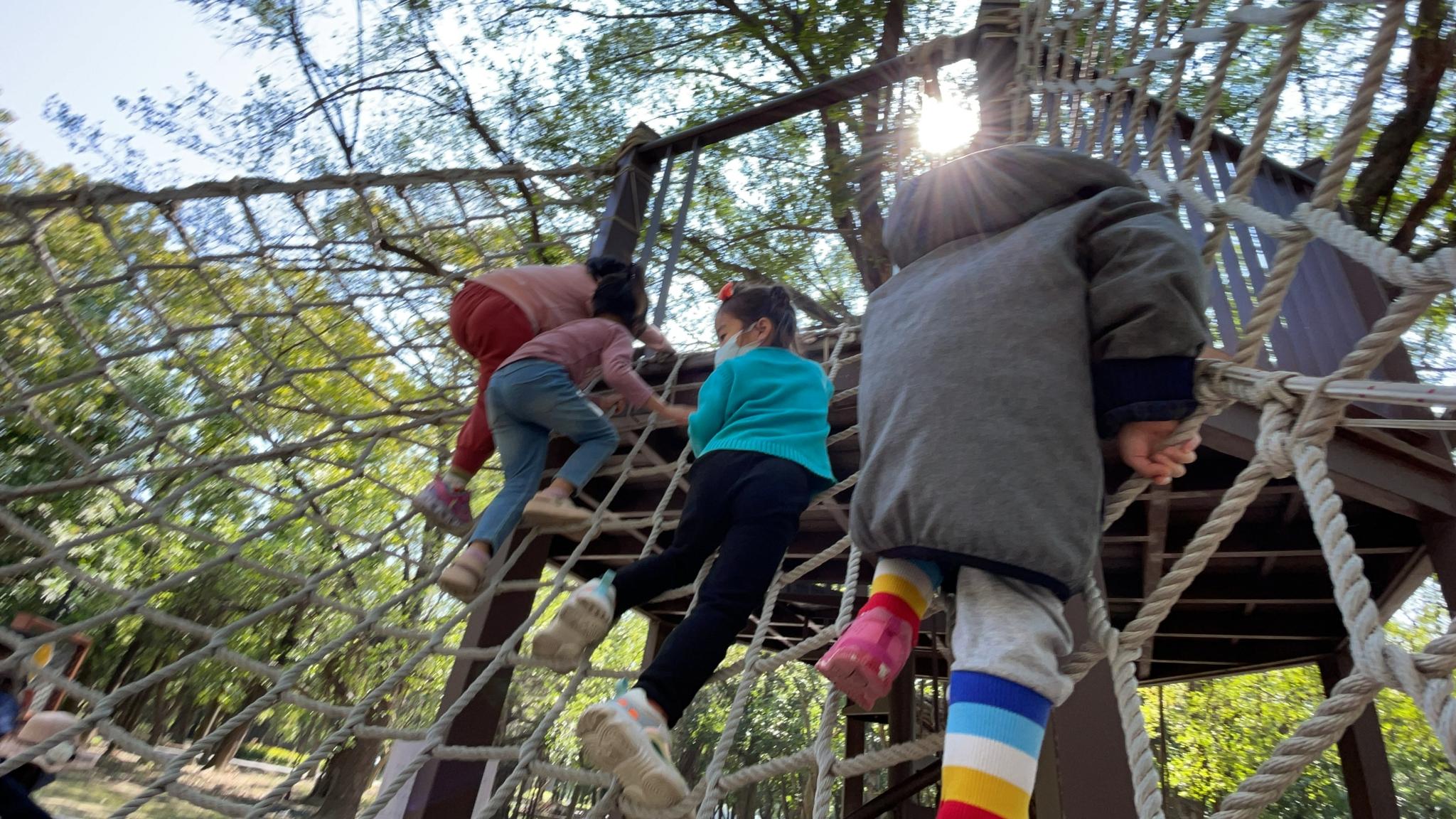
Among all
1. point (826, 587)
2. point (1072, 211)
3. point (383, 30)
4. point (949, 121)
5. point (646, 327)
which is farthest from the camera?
point (383, 30)

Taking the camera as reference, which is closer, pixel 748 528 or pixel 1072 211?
pixel 1072 211

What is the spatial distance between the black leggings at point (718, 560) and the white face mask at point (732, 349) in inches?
11.7

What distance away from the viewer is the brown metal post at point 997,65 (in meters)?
1.98

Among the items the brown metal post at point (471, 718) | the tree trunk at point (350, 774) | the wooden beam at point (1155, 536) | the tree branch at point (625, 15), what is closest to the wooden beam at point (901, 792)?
the wooden beam at point (1155, 536)

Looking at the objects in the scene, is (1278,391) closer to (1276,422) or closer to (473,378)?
(1276,422)

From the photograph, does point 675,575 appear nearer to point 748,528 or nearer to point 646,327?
point 748,528

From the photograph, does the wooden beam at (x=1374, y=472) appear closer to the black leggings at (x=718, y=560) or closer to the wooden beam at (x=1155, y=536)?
the wooden beam at (x=1155, y=536)

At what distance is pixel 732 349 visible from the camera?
157cm

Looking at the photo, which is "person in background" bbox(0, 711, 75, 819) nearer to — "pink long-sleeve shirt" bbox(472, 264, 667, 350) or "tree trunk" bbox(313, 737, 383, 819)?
"pink long-sleeve shirt" bbox(472, 264, 667, 350)

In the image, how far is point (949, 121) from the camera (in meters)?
2.59

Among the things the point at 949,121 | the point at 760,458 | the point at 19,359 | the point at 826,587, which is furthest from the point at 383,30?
the point at 19,359

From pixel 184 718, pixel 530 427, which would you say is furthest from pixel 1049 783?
pixel 184 718

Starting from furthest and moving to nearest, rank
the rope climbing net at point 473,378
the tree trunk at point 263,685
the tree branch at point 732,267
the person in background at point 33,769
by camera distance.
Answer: the tree trunk at point 263,685 < the tree branch at point 732,267 < the person in background at point 33,769 < the rope climbing net at point 473,378

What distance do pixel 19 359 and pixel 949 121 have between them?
870 cm
